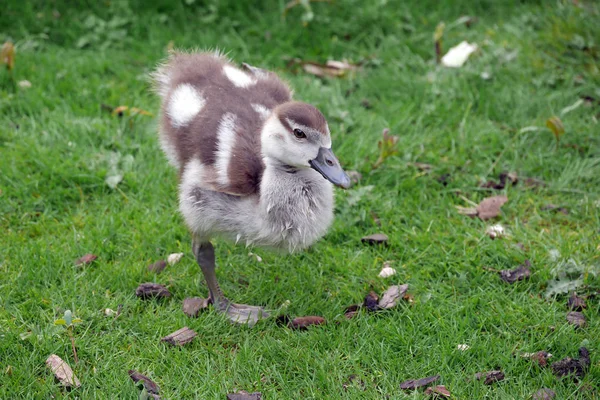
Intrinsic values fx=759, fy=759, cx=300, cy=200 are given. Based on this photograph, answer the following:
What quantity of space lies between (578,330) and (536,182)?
154cm

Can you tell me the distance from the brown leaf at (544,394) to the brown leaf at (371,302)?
96 cm

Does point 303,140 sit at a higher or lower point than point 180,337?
higher

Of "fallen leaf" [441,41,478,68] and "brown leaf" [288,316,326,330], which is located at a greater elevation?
"fallen leaf" [441,41,478,68]

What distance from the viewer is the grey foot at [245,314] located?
4016 mm

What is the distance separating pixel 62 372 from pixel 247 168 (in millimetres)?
1301

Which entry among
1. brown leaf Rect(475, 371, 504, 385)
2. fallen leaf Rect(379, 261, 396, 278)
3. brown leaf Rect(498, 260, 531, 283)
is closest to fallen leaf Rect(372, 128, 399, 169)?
fallen leaf Rect(379, 261, 396, 278)

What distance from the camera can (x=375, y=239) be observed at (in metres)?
4.61

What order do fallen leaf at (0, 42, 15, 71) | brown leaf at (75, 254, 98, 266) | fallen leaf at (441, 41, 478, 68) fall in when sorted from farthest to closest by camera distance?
fallen leaf at (441, 41, 478, 68)
fallen leaf at (0, 42, 15, 71)
brown leaf at (75, 254, 98, 266)

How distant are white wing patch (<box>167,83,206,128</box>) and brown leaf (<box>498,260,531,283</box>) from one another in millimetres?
1917

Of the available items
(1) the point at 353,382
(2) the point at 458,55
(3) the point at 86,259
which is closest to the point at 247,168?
(1) the point at 353,382

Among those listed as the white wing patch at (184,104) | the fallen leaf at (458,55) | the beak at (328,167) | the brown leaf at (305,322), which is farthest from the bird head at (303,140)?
the fallen leaf at (458,55)

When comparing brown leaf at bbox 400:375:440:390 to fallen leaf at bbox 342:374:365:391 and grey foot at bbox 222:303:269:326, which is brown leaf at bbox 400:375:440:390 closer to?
fallen leaf at bbox 342:374:365:391

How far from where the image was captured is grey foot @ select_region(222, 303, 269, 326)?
4016mm

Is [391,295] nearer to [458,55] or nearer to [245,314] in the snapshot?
[245,314]
